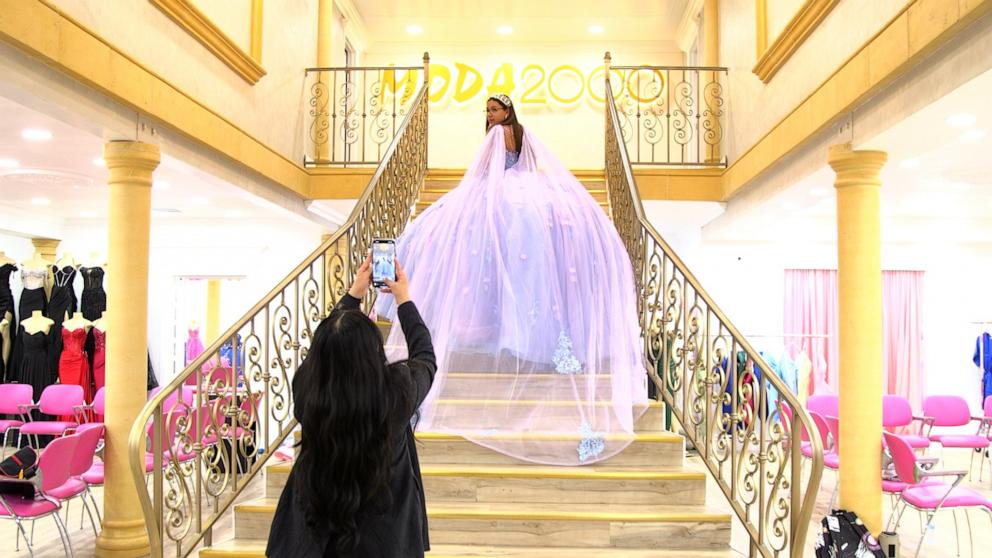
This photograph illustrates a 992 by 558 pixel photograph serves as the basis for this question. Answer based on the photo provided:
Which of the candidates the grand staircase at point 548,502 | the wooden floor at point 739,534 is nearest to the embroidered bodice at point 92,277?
the wooden floor at point 739,534

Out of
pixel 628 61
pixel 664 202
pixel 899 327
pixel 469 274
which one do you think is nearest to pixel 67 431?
pixel 469 274

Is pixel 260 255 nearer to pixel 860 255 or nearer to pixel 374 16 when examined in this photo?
pixel 374 16

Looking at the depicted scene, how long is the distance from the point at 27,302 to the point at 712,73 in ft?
28.7

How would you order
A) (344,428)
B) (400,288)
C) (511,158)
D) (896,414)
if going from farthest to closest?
(896,414), (511,158), (400,288), (344,428)

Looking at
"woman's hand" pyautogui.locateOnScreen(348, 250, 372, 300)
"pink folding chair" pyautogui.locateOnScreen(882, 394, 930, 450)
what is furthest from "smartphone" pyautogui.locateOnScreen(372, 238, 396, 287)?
"pink folding chair" pyautogui.locateOnScreen(882, 394, 930, 450)

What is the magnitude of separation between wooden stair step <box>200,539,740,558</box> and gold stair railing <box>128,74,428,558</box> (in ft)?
0.43

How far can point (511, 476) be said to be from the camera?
3.78 m

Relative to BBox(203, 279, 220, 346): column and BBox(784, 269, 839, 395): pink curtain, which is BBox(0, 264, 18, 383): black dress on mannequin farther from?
BBox(784, 269, 839, 395): pink curtain

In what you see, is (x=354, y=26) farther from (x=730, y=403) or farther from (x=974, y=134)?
(x=730, y=403)

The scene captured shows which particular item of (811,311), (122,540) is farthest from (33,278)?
(811,311)

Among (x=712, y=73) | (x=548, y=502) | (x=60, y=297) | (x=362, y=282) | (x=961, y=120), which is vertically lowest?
(x=548, y=502)

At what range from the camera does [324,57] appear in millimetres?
8914

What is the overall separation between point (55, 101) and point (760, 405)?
4024 mm

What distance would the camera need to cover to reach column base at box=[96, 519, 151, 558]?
5.14 metres
